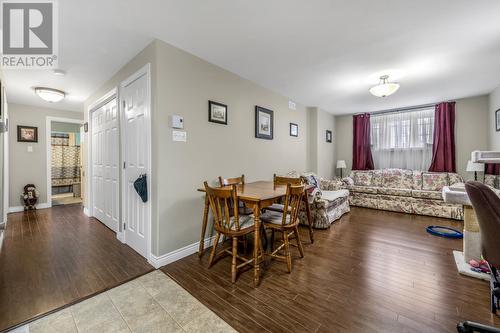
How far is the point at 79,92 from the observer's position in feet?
12.4

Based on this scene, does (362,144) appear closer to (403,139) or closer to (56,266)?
(403,139)

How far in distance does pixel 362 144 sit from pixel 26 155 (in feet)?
26.8

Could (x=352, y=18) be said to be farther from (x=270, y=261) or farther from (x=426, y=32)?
(x=270, y=261)

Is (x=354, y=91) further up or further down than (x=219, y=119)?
further up

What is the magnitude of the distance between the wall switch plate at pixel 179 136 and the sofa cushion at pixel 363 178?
4.63m

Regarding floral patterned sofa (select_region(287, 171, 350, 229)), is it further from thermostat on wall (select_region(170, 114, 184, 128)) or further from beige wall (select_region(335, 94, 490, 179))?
beige wall (select_region(335, 94, 490, 179))

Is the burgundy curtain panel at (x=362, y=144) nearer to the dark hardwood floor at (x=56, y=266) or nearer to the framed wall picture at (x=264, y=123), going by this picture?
the framed wall picture at (x=264, y=123)

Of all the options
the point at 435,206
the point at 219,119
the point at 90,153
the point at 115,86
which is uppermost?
the point at 115,86

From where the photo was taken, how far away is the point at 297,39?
2238 mm

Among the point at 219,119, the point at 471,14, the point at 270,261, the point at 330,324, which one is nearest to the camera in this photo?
the point at 330,324

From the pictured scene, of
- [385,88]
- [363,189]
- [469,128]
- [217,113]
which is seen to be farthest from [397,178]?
[217,113]

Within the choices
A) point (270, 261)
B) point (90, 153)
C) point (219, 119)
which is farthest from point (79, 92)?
point (270, 261)

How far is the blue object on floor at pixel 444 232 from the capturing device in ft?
9.77

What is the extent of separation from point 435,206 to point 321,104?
3.08 m
